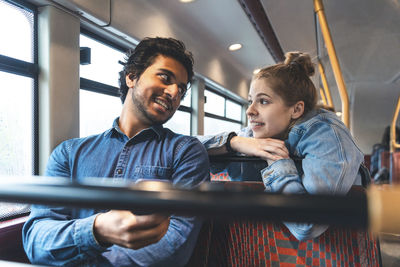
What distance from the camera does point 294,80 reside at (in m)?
1.16

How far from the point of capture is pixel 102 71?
2699 mm

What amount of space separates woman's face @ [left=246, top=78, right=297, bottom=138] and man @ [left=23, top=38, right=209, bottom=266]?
11.3 inches

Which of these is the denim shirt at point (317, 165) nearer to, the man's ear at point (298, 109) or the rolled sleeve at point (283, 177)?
the rolled sleeve at point (283, 177)

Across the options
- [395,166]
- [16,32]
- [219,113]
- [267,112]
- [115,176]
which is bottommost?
[395,166]

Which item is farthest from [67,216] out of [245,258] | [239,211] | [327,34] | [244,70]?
[244,70]

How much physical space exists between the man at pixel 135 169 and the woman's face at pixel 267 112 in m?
0.29

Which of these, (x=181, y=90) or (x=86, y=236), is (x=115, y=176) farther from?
(x=181, y=90)

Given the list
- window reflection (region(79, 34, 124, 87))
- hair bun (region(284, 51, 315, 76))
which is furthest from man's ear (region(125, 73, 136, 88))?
window reflection (region(79, 34, 124, 87))

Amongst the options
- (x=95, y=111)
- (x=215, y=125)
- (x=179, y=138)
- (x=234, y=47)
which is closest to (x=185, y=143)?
Result: (x=179, y=138)

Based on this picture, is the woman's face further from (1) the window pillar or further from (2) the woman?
(1) the window pillar

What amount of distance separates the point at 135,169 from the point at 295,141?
0.66m

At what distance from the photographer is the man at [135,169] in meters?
0.74

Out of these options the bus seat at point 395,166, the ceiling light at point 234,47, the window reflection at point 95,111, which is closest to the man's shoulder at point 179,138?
the window reflection at point 95,111

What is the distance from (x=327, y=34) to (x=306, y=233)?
4.08ft
